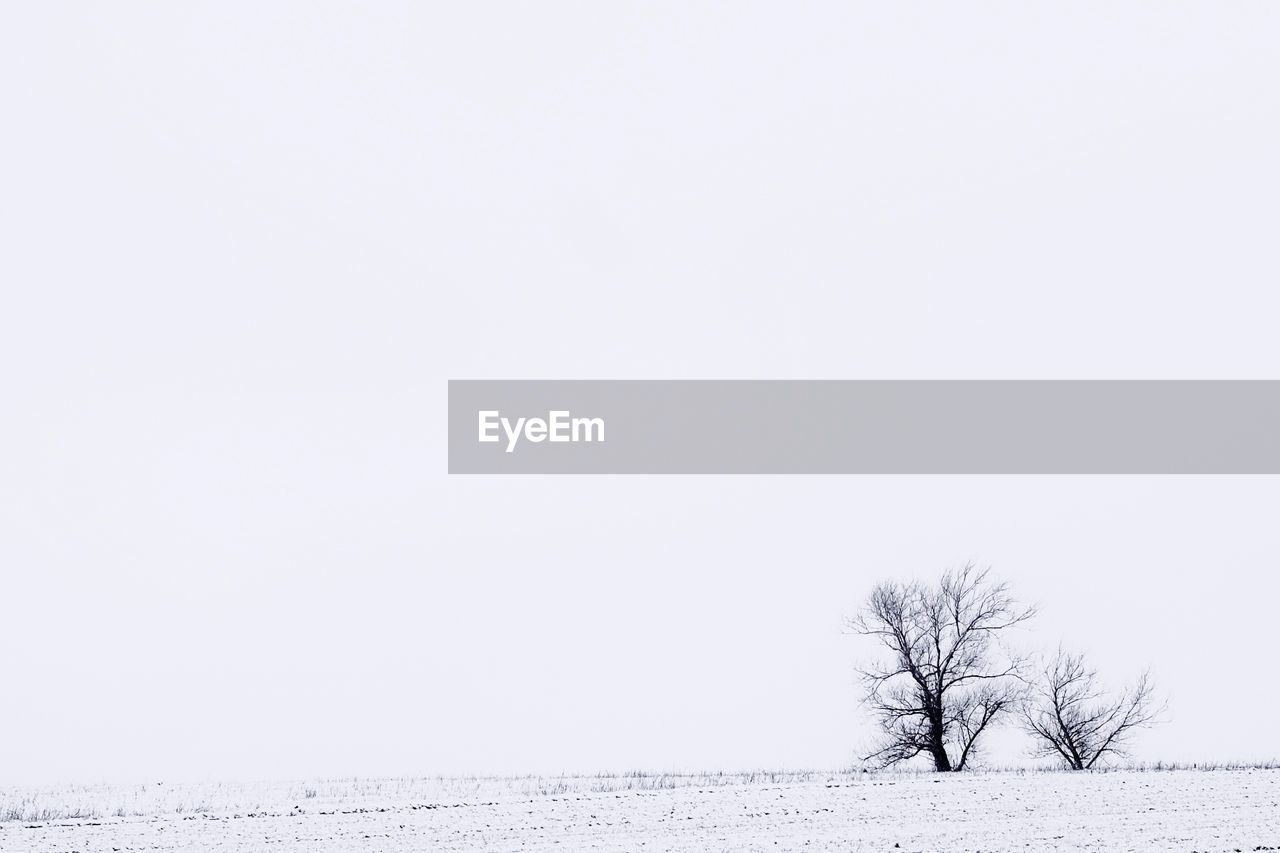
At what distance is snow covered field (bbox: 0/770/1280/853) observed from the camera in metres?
24.0

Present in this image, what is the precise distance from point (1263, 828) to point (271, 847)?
22076mm

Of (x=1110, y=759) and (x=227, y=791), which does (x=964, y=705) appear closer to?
(x=1110, y=759)

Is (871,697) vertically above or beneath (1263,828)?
above

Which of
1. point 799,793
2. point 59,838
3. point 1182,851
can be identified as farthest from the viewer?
point 799,793

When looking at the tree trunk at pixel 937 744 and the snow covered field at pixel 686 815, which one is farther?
the tree trunk at pixel 937 744

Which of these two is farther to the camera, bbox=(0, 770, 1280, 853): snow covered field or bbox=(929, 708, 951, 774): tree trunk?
bbox=(929, 708, 951, 774): tree trunk

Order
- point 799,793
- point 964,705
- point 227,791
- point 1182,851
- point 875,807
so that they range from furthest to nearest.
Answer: point 964,705 < point 227,791 < point 799,793 < point 875,807 < point 1182,851

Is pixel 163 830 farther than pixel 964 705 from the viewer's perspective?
No

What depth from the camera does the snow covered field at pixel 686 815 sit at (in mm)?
23969

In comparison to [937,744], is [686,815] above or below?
below

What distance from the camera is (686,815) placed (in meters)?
27.0

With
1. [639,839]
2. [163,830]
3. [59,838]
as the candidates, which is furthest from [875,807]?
[59,838]

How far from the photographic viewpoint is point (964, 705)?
43094mm

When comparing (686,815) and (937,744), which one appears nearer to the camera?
(686,815)
